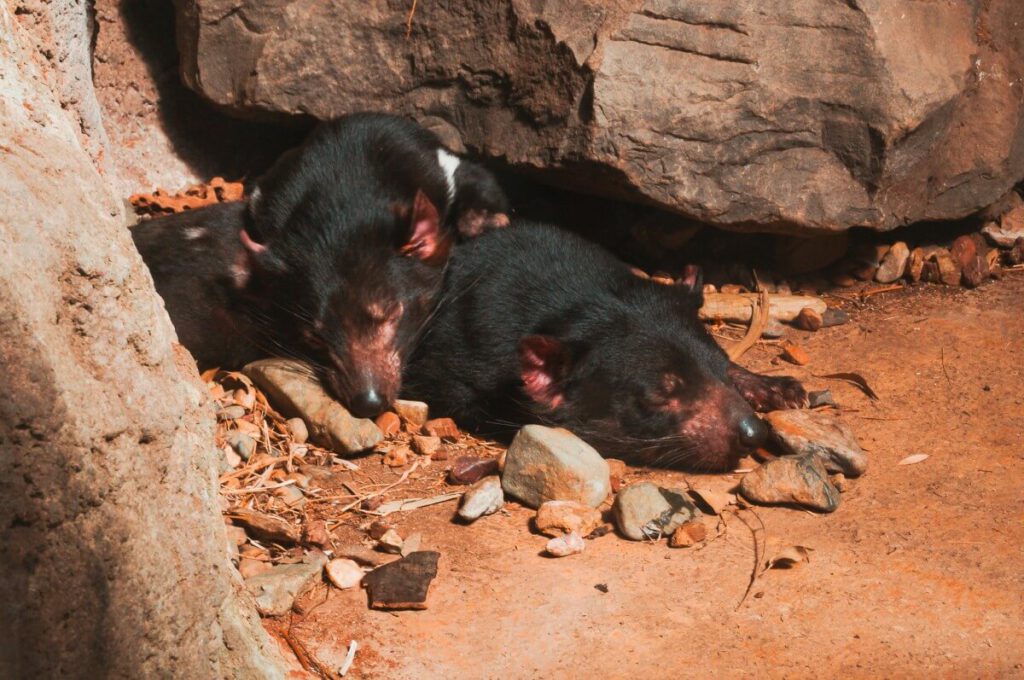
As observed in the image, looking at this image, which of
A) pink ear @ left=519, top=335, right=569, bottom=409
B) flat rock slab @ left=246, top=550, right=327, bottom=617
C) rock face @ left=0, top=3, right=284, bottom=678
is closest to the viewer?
rock face @ left=0, top=3, right=284, bottom=678

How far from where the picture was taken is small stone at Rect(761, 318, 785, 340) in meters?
5.32

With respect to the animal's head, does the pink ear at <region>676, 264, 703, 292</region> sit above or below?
above

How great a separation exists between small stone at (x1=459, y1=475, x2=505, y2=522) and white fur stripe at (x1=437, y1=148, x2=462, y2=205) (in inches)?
69.9

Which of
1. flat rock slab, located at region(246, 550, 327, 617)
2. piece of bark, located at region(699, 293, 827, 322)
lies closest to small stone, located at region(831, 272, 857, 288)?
piece of bark, located at region(699, 293, 827, 322)

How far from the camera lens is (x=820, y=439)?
4.11 meters

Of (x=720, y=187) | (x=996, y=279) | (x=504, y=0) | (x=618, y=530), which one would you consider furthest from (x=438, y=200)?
(x=996, y=279)

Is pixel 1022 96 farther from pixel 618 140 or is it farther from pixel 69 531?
pixel 69 531

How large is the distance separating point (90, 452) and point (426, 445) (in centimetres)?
225

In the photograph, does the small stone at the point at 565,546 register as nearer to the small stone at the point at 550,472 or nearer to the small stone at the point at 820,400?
the small stone at the point at 550,472

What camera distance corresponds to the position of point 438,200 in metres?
5.16

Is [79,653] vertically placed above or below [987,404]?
above

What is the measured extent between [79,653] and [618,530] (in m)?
1.94

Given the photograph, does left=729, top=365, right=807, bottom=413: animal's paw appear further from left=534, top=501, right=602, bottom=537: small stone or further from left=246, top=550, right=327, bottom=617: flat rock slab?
left=246, top=550, right=327, bottom=617: flat rock slab

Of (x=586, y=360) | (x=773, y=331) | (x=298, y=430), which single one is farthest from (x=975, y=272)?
(x=298, y=430)
